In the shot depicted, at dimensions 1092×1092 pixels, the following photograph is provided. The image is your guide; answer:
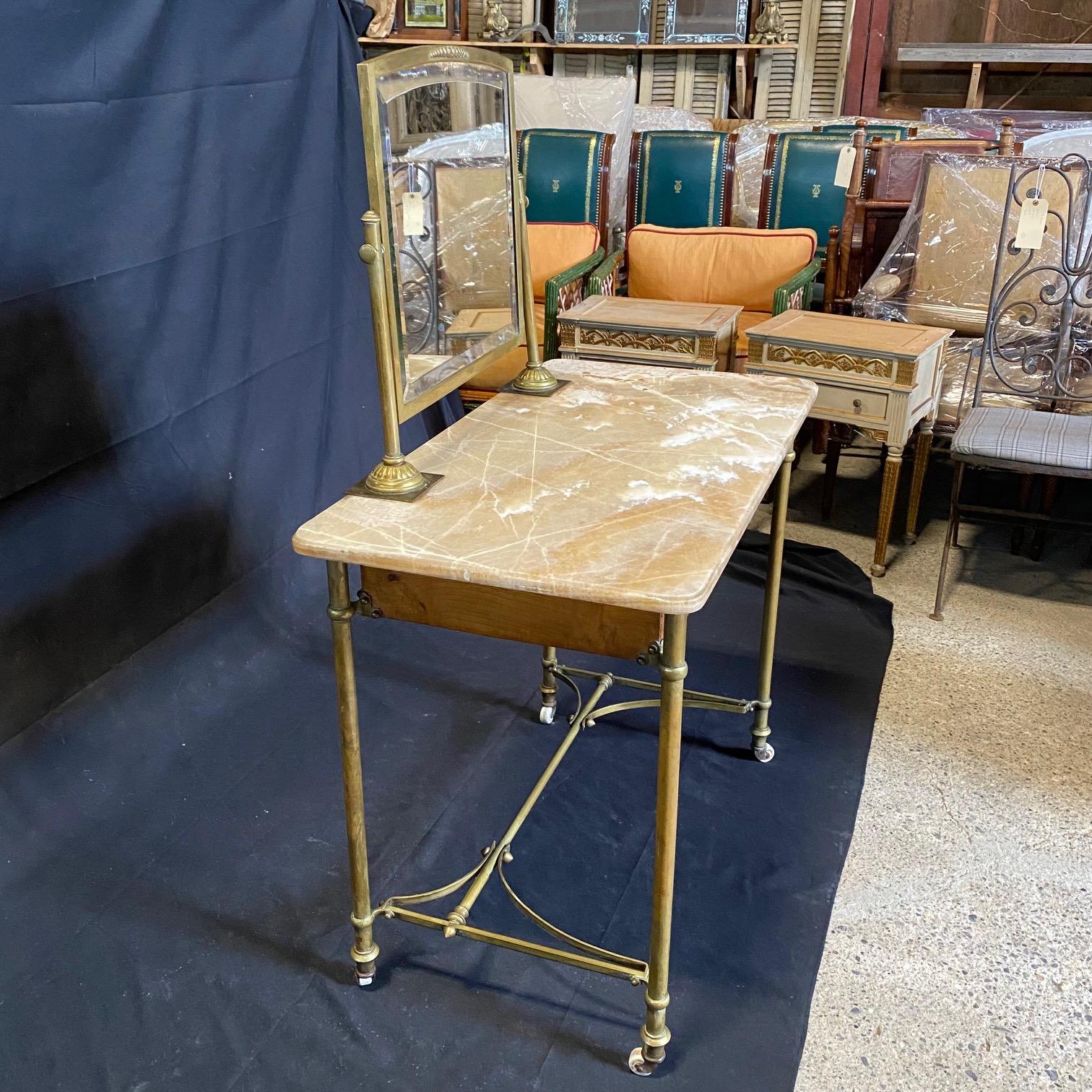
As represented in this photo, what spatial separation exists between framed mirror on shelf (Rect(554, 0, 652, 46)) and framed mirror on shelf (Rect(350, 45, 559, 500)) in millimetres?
4189

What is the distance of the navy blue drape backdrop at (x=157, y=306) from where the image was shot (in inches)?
79.4

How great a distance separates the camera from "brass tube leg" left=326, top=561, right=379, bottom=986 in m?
1.47

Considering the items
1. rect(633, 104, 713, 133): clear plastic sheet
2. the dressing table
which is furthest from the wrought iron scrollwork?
rect(633, 104, 713, 133): clear plastic sheet

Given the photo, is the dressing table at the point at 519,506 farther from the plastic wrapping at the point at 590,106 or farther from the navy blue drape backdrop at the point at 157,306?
the plastic wrapping at the point at 590,106

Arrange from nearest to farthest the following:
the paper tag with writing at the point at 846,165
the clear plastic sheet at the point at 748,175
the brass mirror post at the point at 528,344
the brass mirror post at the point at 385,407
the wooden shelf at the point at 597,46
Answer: the brass mirror post at the point at 385,407, the brass mirror post at the point at 528,344, the paper tag with writing at the point at 846,165, the clear plastic sheet at the point at 748,175, the wooden shelf at the point at 597,46

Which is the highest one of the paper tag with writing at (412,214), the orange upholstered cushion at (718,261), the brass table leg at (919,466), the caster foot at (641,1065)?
the paper tag with writing at (412,214)

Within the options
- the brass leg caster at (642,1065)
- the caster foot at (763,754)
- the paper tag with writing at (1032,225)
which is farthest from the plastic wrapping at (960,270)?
the brass leg caster at (642,1065)

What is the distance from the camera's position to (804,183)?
4.29 metres

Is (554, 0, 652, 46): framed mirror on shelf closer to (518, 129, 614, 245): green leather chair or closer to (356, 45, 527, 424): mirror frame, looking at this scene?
(518, 129, 614, 245): green leather chair

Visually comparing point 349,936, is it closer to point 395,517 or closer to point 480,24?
point 395,517

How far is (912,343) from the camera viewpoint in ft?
9.62

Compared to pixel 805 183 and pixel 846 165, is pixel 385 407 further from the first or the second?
pixel 805 183

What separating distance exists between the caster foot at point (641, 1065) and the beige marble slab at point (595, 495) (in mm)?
731

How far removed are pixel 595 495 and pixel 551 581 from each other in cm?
28
